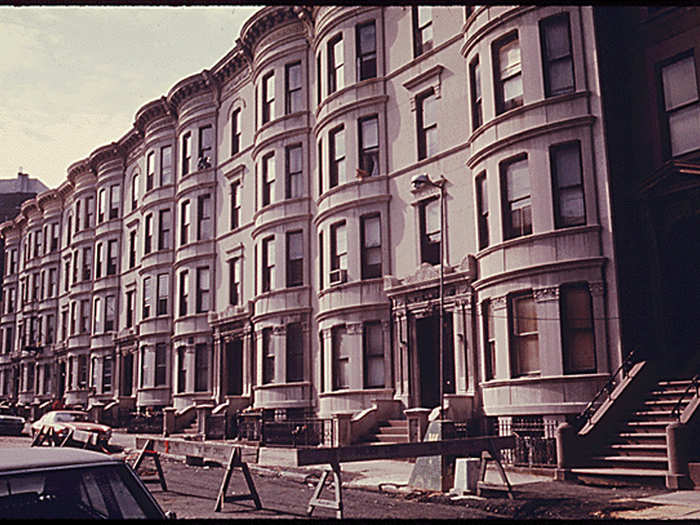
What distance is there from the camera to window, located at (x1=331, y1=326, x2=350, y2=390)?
27261 mm

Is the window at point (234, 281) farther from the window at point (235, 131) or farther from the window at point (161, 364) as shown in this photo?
the window at point (161, 364)

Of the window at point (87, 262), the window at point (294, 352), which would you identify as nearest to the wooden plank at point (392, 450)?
the window at point (294, 352)

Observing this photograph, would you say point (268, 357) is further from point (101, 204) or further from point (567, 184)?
point (101, 204)

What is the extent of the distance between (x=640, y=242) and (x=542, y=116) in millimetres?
4196

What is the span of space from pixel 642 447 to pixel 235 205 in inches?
962

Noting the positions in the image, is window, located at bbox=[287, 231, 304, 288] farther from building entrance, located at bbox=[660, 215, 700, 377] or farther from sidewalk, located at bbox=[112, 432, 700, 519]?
building entrance, located at bbox=[660, 215, 700, 377]

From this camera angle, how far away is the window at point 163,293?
41906mm

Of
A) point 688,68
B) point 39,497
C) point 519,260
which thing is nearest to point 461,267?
point 519,260

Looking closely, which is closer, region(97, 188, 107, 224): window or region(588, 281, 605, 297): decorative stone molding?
region(588, 281, 605, 297): decorative stone molding

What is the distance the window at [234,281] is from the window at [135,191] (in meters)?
12.8

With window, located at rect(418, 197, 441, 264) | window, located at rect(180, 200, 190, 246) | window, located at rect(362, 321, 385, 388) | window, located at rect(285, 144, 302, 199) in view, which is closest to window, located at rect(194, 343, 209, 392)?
window, located at rect(180, 200, 190, 246)

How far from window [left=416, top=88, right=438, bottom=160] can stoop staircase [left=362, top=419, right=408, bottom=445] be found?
875 cm

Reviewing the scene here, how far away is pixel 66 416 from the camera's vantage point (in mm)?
30031

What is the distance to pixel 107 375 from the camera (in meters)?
48.5
